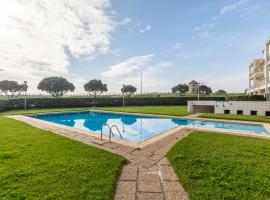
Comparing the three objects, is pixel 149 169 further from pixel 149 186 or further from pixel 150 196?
pixel 150 196

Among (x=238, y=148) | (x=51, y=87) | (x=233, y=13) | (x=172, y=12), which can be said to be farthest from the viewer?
(x=51, y=87)

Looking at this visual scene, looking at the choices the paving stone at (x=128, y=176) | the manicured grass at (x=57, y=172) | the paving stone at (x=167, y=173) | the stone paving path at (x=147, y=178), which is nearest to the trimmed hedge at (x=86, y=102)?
the manicured grass at (x=57, y=172)

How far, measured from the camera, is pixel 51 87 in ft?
145

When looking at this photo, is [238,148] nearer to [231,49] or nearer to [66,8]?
[66,8]

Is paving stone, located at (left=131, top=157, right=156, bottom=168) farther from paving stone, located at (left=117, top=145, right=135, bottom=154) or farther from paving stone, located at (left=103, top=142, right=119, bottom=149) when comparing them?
paving stone, located at (left=103, top=142, right=119, bottom=149)

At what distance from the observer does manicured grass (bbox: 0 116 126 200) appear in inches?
108

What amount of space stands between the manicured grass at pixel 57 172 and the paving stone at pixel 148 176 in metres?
0.57

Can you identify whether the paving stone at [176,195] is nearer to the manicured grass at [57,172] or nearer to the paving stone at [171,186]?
the paving stone at [171,186]

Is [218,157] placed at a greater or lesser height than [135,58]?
lesser

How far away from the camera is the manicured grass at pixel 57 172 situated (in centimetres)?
274

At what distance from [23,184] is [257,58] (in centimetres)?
3841

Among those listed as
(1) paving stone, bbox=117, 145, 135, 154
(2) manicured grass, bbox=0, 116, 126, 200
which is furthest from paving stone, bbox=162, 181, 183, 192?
(1) paving stone, bbox=117, 145, 135, 154

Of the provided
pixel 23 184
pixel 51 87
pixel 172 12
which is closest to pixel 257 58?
pixel 172 12

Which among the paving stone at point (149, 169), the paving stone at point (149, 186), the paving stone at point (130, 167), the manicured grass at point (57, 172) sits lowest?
the paving stone at point (149, 186)
